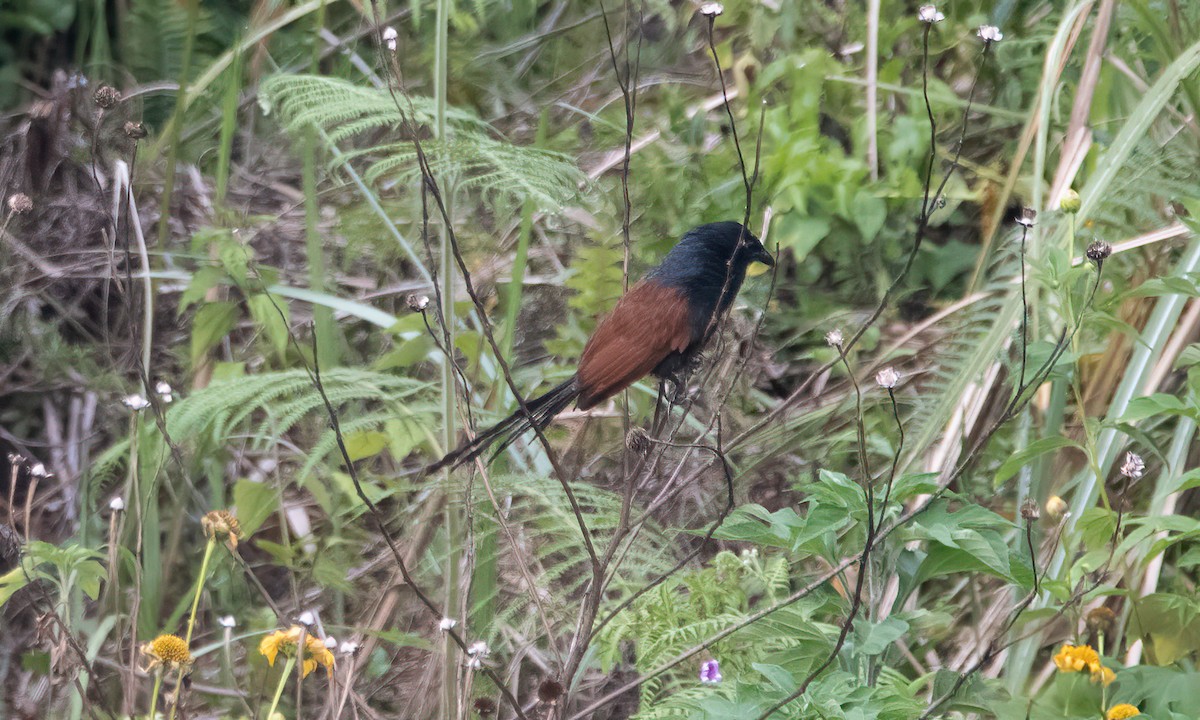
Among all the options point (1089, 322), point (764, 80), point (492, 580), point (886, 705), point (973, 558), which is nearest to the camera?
point (886, 705)

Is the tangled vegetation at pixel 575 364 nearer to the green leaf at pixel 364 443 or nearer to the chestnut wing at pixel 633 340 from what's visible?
the green leaf at pixel 364 443

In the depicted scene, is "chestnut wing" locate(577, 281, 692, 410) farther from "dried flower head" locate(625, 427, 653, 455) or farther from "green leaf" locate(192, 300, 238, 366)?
"green leaf" locate(192, 300, 238, 366)

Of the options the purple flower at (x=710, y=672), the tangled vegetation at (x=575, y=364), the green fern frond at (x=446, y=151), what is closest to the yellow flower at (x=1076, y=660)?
the tangled vegetation at (x=575, y=364)

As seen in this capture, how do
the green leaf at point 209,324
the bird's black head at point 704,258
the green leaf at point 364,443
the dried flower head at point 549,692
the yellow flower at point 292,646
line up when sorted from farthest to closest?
the green leaf at point 209,324 → the bird's black head at point 704,258 → the green leaf at point 364,443 → the yellow flower at point 292,646 → the dried flower head at point 549,692

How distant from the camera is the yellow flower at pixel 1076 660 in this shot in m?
1.54

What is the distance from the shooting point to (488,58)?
416cm

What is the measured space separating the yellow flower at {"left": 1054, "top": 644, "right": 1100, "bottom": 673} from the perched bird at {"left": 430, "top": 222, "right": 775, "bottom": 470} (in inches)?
35.3

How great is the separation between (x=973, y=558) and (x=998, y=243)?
1.76m

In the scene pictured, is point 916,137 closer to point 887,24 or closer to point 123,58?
point 887,24

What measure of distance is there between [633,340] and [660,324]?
80 millimetres

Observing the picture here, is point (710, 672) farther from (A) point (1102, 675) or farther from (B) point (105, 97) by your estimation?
(B) point (105, 97)

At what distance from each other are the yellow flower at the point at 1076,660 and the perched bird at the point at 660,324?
35.3 inches

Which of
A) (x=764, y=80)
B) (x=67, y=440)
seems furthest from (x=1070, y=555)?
(x=67, y=440)

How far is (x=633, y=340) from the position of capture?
2480mm
